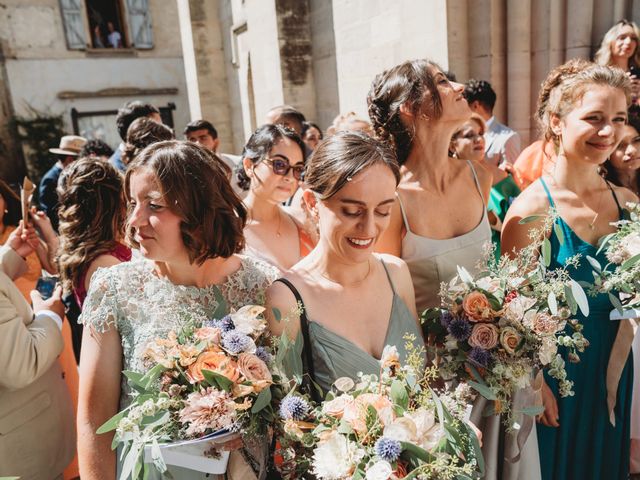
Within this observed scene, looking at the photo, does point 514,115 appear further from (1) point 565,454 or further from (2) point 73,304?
(2) point 73,304

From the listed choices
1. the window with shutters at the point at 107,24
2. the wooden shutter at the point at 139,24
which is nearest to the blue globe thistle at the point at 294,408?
the window with shutters at the point at 107,24

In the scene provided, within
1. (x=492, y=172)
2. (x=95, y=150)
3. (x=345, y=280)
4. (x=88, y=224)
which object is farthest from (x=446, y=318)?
(x=95, y=150)

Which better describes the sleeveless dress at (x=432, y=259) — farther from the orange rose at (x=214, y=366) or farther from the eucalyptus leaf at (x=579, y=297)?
the orange rose at (x=214, y=366)

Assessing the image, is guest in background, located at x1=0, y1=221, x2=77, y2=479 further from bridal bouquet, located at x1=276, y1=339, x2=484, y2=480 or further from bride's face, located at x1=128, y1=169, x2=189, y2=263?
bridal bouquet, located at x1=276, y1=339, x2=484, y2=480

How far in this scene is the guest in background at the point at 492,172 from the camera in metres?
3.51

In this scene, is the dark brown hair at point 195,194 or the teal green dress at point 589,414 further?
the teal green dress at point 589,414

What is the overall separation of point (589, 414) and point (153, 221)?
7.76ft

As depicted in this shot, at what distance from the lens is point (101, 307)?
164 centimetres

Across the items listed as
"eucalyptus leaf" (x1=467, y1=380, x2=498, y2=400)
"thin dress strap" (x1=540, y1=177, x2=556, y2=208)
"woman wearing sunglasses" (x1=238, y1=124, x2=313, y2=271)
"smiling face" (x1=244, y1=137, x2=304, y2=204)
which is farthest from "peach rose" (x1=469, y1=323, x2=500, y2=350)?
"smiling face" (x1=244, y1=137, x2=304, y2=204)

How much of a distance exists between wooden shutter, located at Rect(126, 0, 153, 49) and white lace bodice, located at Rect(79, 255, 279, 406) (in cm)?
1879

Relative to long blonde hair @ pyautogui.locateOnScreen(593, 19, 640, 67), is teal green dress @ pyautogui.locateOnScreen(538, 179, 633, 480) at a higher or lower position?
lower

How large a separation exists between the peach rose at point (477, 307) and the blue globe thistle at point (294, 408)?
710mm

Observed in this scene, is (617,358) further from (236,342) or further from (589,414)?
(236,342)

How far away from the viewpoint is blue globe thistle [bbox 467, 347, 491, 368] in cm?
163
